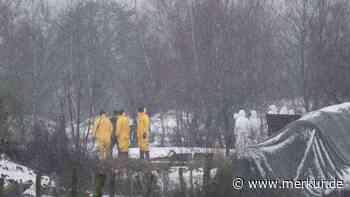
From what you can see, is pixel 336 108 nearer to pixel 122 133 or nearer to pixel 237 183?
pixel 237 183

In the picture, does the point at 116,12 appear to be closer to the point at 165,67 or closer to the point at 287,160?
the point at 165,67

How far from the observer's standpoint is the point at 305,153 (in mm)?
11453

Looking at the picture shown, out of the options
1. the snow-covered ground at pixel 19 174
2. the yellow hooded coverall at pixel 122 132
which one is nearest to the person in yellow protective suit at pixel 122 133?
the yellow hooded coverall at pixel 122 132

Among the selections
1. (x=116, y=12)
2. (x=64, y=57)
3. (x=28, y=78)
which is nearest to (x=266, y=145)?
(x=28, y=78)

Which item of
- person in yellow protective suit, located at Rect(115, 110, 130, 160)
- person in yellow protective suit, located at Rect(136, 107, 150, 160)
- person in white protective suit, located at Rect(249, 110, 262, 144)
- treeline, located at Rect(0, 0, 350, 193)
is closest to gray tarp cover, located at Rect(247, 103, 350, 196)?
treeline, located at Rect(0, 0, 350, 193)

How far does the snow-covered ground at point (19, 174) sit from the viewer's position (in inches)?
488

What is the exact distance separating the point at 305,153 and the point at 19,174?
5370mm

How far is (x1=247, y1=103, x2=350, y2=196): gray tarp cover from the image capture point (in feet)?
37.1

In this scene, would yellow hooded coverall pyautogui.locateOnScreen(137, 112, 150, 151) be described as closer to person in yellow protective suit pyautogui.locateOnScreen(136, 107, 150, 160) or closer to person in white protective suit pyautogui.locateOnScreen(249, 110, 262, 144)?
person in yellow protective suit pyautogui.locateOnScreen(136, 107, 150, 160)

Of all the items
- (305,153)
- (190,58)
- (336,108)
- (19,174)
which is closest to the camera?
(305,153)

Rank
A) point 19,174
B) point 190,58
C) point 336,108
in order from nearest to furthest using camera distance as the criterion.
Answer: point 336,108
point 19,174
point 190,58

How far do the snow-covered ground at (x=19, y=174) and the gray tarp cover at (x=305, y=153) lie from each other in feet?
11.9

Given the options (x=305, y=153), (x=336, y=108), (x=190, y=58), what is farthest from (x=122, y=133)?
(x=190, y=58)

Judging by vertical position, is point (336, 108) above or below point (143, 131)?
below
